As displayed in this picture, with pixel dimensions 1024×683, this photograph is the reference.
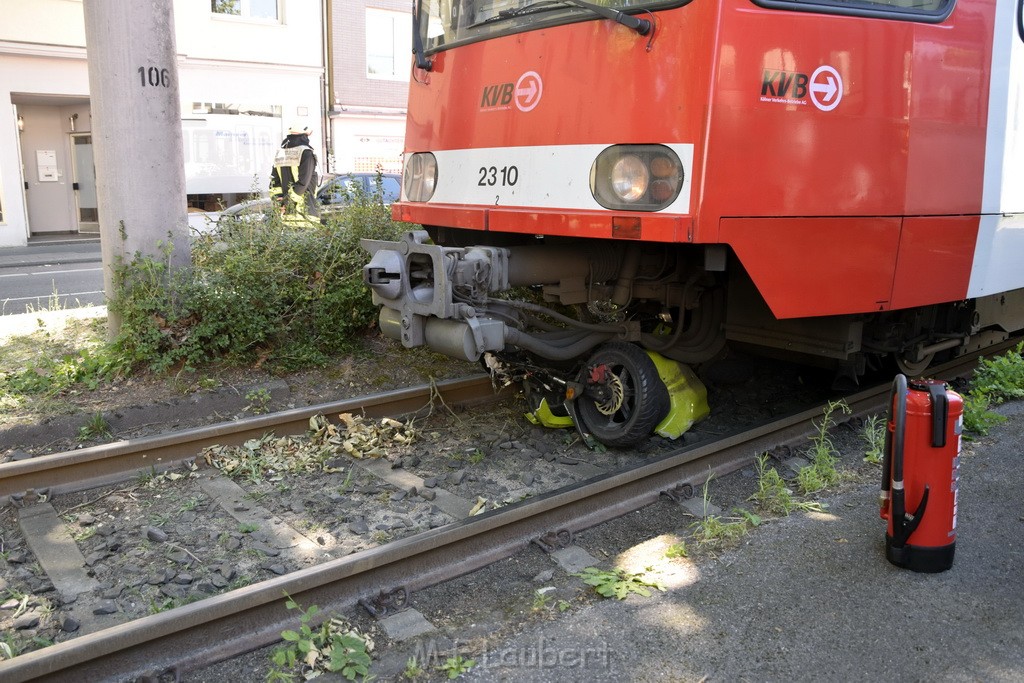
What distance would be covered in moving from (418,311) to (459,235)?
4.79 feet

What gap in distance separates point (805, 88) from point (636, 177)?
895 mm

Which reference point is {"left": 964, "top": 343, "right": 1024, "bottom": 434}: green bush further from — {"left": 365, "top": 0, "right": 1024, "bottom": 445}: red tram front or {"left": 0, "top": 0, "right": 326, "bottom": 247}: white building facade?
{"left": 0, "top": 0, "right": 326, "bottom": 247}: white building facade

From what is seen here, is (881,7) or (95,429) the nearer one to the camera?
(881,7)

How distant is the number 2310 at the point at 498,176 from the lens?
4.66m

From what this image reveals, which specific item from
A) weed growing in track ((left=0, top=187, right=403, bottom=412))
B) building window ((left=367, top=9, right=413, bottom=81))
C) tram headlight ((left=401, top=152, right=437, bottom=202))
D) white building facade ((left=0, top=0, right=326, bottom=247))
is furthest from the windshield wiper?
building window ((left=367, top=9, right=413, bottom=81))

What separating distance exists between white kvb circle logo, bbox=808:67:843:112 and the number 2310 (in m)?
1.54

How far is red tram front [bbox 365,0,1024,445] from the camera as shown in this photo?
12.8 feet

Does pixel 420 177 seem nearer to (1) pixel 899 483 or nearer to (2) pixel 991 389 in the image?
(1) pixel 899 483

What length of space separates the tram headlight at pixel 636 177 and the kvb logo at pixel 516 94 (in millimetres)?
615

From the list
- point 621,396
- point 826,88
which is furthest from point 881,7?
point 621,396

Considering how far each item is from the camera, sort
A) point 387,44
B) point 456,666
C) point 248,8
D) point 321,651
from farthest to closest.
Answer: point 387,44
point 248,8
point 321,651
point 456,666

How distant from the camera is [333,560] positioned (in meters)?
3.54

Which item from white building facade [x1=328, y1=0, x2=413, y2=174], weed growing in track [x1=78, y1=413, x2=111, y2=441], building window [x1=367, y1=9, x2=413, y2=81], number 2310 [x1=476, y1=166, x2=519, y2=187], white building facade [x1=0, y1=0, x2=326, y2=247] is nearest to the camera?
number 2310 [x1=476, y1=166, x2=519, y2=187]

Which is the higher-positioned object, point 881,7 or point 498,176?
point 881,7
